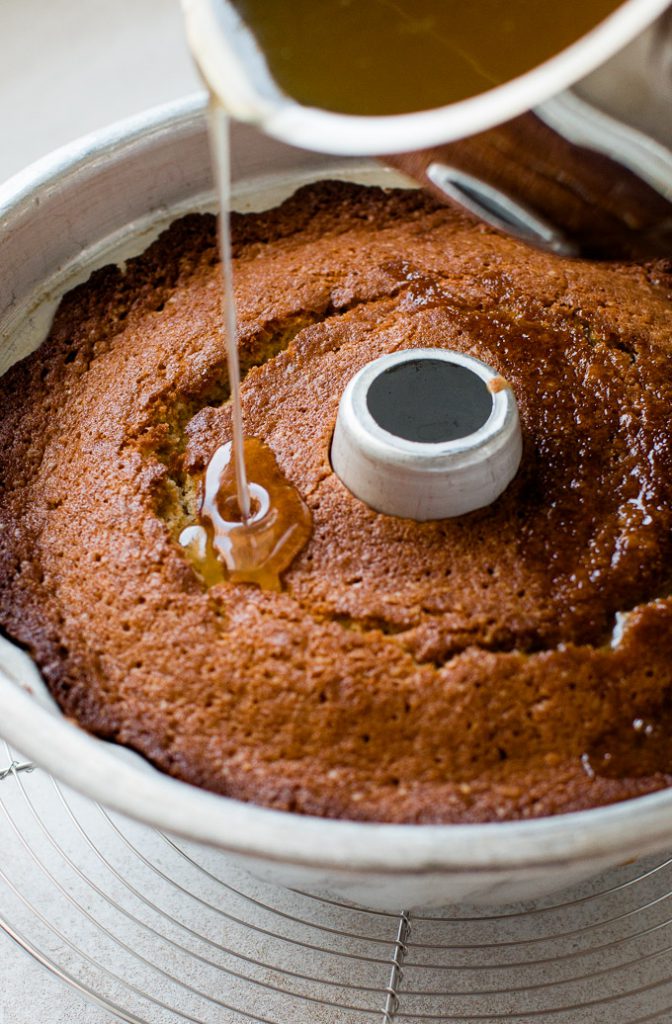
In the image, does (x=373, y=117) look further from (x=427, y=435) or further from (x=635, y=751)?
(x=635, y=751)

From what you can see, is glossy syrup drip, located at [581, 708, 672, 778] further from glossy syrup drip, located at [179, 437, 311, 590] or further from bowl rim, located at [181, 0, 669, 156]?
bowl rim, located at [181, 0, 669, 156]

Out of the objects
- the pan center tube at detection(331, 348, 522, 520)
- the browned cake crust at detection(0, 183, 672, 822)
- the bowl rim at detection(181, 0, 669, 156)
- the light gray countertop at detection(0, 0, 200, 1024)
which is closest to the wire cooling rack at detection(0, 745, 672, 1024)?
the browned cake crust at detection(0, 183, 672, 822)

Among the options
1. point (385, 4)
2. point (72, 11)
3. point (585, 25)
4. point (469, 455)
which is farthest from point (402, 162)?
point (72, 11)

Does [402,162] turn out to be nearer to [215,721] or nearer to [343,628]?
[343,628]

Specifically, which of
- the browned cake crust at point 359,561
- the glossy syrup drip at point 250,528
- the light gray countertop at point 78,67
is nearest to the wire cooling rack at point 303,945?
the browned cake crust at point 359,561

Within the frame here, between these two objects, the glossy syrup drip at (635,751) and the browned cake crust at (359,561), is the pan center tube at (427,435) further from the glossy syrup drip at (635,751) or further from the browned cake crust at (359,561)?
the glossy syrup drip at (635,751)
